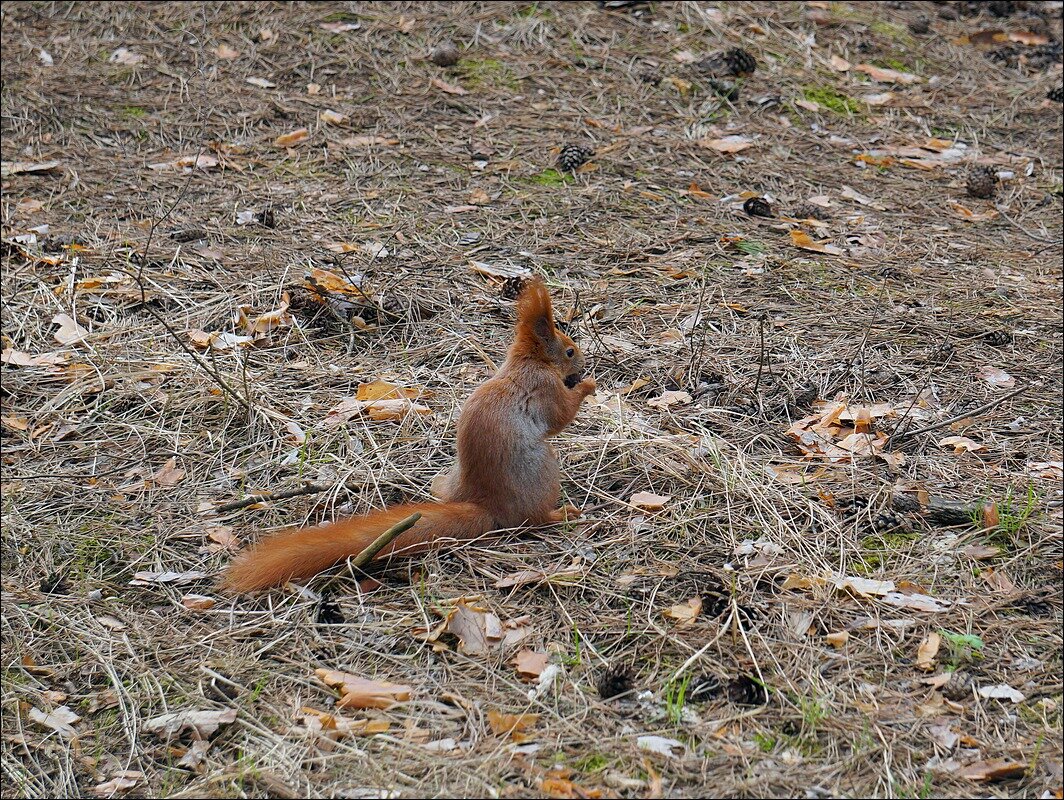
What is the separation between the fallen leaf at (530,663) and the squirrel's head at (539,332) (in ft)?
2.97

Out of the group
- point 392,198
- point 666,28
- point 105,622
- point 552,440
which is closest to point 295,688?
point 105,622

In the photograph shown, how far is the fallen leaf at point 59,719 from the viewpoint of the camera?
2.42 metres

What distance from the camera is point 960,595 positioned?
8.81ft

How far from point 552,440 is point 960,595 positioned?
4.15 feet

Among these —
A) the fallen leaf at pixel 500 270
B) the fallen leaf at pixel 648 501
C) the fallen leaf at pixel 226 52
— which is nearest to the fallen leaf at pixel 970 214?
the fallen leaf at pixel 500 270

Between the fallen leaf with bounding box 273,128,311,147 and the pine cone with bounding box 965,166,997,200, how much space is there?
10.4 feet

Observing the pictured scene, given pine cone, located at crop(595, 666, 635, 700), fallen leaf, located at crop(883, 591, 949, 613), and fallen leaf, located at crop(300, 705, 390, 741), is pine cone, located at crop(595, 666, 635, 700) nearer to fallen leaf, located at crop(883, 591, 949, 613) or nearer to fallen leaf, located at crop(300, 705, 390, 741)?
fallen leaf, located at crop(300, 705, 390, 741)

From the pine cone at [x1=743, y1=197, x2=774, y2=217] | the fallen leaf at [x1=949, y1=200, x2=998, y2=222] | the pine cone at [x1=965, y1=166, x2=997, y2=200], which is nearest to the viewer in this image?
the pine cone at [x1=743, y1=197, x2=774, y2=217]

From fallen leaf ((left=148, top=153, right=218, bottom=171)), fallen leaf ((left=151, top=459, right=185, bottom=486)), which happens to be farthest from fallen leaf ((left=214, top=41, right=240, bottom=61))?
fallen leaf ((left=151, top=459, right=185, bottom=486))

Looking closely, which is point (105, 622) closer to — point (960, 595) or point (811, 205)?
point (960, 595)

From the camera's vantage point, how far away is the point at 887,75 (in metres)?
6.38

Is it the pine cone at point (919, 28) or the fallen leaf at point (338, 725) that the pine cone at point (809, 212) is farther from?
the fallen leaf at point (338, 725)

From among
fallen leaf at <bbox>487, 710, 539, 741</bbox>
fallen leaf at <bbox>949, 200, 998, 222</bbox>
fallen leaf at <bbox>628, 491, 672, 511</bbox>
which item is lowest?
fallen leaf at <bbox>628, 491, 672, 511</bbox>

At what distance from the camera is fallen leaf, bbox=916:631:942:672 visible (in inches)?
97.8
